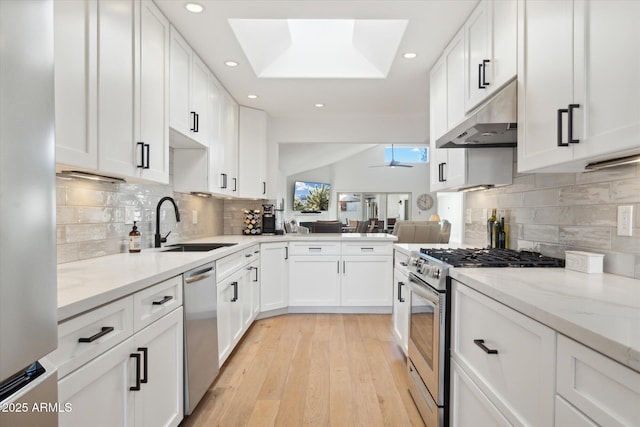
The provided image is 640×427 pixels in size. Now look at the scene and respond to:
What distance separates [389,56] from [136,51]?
6.06 ft

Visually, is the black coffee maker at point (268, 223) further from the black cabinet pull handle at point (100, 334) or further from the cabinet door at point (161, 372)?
the black cabinet pull handle at point (100, 334)

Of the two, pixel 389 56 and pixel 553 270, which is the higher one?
pixel 389 56

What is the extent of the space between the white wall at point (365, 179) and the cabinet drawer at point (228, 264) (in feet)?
28.0

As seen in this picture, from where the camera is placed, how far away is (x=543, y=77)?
1.49 metres

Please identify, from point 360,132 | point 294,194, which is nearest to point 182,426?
point 360,132

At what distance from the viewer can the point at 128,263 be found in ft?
6.10

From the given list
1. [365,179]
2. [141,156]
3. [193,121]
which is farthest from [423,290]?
[365,179]

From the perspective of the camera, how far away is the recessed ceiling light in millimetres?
2166

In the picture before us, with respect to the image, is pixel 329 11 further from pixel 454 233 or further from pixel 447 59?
pixel 454 233

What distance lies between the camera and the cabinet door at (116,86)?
1635mm

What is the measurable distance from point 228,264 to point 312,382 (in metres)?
1.03

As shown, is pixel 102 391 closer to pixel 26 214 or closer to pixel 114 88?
pixel 26 214

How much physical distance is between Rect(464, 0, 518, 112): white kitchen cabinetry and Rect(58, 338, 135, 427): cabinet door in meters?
2.07

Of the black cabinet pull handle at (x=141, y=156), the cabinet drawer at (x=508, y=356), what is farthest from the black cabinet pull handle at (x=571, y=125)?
the black cabinet pull handle at (x=141, y=156)
